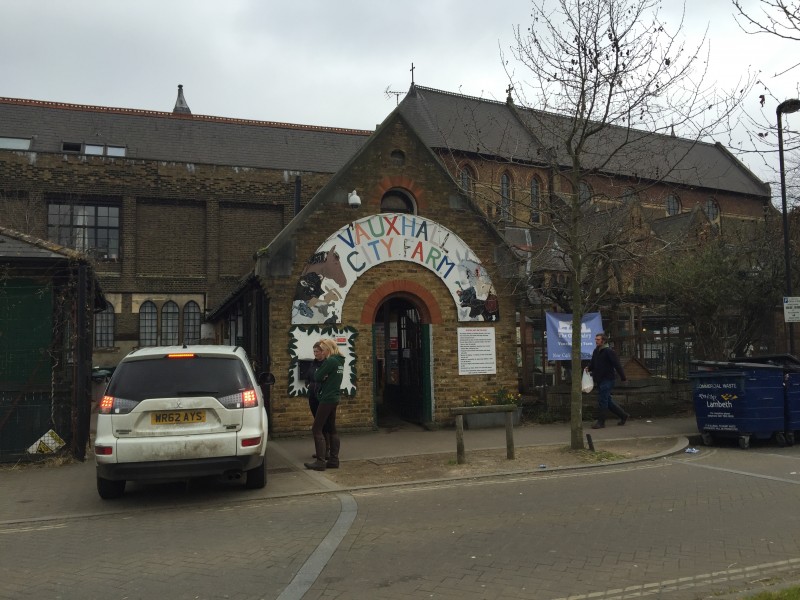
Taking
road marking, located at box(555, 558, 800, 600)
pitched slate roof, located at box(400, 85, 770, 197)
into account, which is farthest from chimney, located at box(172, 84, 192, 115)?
road marking, located at box(555, 558, 800, 600)

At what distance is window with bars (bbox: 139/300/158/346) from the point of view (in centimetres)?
3244

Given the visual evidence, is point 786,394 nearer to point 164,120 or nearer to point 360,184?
point 360,184

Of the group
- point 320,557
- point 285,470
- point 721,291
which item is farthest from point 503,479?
point 721,291

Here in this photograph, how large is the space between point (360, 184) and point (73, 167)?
899 inches

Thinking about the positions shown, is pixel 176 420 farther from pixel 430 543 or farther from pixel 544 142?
pixel 544 142

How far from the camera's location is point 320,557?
5473 millimetres

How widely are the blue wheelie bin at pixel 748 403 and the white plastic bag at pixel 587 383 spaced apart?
8.59 feet

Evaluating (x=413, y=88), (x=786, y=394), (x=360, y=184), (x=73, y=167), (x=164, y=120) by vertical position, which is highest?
(x=413, y=88)

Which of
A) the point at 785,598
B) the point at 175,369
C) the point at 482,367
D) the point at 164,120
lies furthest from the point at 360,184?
the point at 164,120

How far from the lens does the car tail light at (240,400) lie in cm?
755

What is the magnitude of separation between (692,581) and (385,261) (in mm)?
9432

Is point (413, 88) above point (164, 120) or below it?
above

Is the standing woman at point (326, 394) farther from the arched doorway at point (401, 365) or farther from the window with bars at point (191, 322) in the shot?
the window with bars at point (191, 322)

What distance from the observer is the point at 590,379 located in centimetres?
1398
